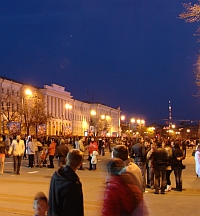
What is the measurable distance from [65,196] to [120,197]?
765 millimetres

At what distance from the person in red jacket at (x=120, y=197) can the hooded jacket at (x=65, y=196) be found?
475 millimetres

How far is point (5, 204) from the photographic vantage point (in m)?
11.2

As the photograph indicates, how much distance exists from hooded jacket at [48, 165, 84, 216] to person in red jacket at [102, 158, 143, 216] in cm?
47

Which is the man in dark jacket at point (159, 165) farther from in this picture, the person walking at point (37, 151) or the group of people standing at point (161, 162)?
the person walking at point (37, 151)

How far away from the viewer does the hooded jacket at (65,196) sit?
16.3 ft

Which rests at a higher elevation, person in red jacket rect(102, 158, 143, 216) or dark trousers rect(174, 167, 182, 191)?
person in red jacket rect(102, 158, 143, 216)

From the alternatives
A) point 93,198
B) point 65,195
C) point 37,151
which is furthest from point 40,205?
point 37,151

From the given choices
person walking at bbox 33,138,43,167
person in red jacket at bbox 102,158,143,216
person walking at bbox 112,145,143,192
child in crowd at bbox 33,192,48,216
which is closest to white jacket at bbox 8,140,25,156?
person walking at bbox 33,138,43,167

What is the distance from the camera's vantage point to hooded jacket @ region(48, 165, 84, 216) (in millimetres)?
4965

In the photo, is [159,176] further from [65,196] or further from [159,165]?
[65,196]

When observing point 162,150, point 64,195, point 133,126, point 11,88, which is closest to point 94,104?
point 133,126

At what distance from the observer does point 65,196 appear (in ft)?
16.3

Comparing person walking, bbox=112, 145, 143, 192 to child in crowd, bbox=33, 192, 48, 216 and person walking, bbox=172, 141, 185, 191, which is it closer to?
child in crowd, bbox=33, 192, 48, 216

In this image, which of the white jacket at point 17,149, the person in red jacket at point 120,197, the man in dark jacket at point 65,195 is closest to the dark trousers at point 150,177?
the white jacket at point 17,149
